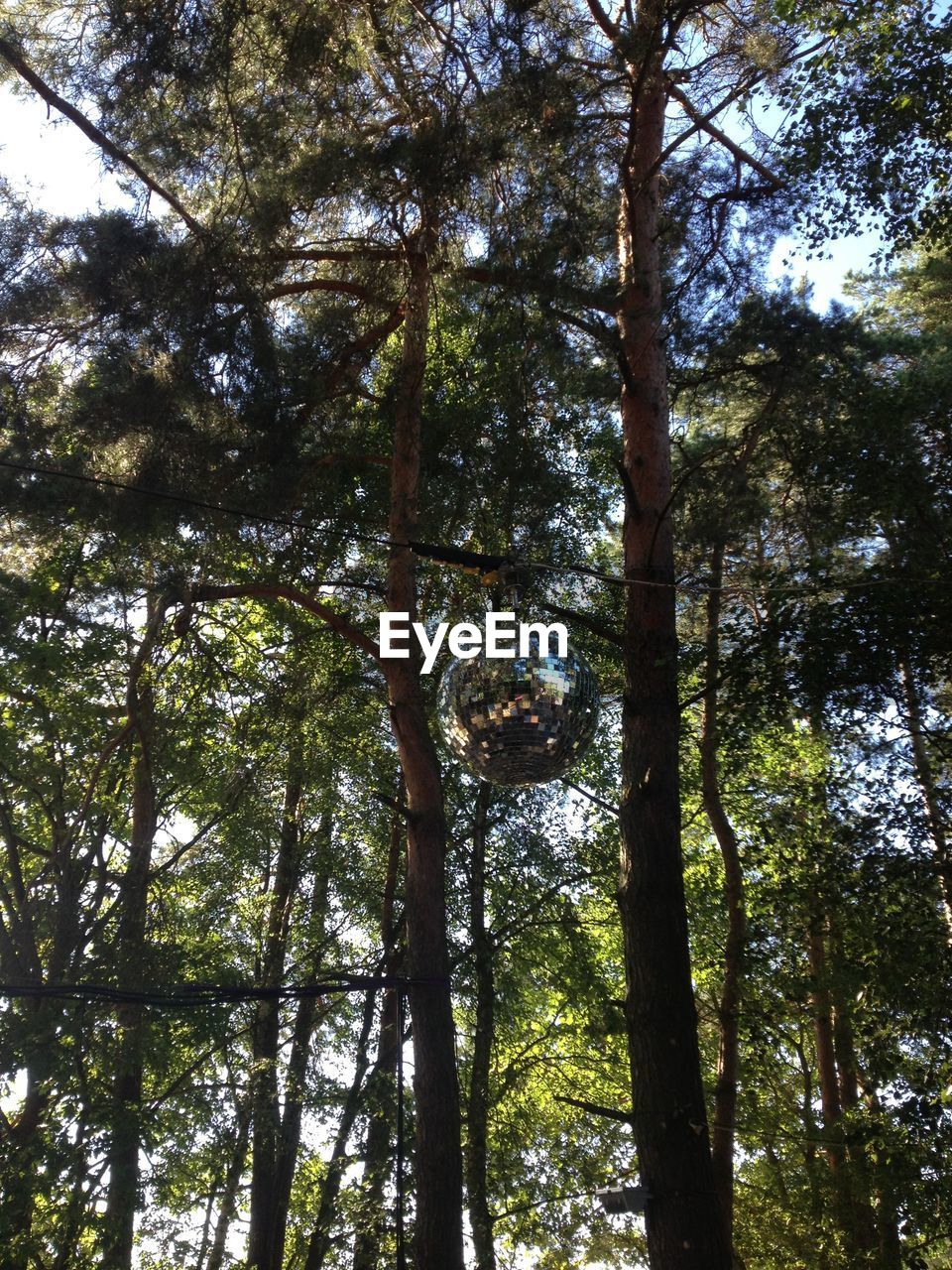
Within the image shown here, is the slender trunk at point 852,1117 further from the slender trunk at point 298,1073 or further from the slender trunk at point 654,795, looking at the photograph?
the slender trunk at point 298,1073

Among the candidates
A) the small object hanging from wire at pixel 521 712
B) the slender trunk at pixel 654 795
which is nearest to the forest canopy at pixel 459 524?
the slender trunk at pixel 654 795

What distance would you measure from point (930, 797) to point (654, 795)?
69.5 inches

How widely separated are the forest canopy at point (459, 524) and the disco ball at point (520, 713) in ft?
1.72

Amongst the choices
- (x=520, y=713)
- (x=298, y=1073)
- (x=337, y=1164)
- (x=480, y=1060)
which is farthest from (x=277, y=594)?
(x=480, y=1060)

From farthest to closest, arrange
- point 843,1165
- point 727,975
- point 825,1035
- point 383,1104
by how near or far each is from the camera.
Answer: point 825,1035
point 383,1104
point 727,975
point 843,1165

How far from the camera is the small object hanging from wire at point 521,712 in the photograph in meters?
2.90

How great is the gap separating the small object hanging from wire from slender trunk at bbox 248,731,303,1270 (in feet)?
22.3

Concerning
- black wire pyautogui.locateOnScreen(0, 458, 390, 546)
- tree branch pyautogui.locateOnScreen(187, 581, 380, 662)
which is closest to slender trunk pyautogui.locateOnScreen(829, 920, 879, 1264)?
tree branch pyautogui.locateOnScreen(187, 581, 380, 662)

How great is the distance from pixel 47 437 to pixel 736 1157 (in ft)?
38.2

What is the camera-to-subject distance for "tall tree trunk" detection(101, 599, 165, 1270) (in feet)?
24.9

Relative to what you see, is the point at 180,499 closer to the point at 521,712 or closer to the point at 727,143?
the point at 521,712

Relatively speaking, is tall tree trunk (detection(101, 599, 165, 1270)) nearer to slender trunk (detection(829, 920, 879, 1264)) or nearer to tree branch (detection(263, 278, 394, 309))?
tree branch (detection(263, 278, 394, 309))

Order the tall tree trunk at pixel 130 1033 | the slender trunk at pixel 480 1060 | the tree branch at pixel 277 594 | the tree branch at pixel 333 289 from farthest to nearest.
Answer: the slender trunk at pixel 480 1060
the tall tree trunk at pixel 130 1033
the tree branch at pixel 333 289
the tree branch at pixel 277 594

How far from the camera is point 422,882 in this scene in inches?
251
